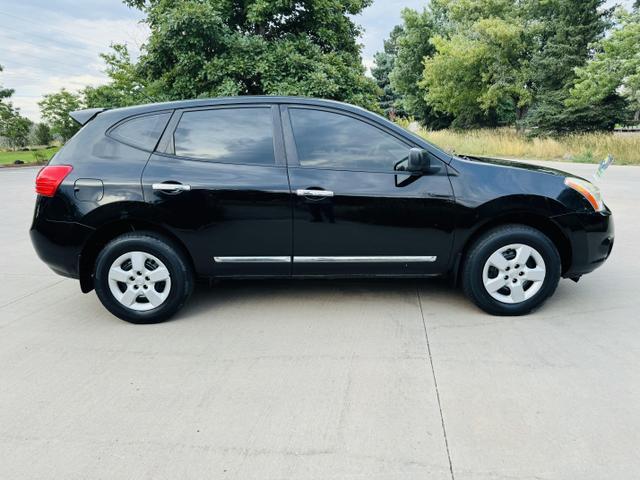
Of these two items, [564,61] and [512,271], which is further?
[564,61]

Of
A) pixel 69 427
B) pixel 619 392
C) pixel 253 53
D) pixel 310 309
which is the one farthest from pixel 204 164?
pixel 253 53

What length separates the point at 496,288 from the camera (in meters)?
3.77

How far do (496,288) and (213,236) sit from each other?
2258 millimetres

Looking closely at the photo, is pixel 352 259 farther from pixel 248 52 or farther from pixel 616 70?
pixel 616 70

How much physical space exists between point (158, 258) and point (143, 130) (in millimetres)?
1021

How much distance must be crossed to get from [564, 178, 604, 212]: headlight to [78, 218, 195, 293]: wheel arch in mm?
3089

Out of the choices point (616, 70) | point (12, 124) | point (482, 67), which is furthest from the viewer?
point (482, 67)

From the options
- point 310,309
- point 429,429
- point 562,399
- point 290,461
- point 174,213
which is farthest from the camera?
point 310,309

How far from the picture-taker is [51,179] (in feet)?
11.8

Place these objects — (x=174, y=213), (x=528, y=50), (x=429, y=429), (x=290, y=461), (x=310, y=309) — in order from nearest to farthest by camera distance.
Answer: (x=290, y=461)
(x=429, y=429)
(x=174, y=213)
(x=310, y=309)
(x=528, y=50)

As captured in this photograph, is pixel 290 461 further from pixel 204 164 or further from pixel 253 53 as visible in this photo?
pixel 253 53

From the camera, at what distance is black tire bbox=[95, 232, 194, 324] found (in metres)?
3.63

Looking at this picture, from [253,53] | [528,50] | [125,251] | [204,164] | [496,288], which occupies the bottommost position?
[496,288]

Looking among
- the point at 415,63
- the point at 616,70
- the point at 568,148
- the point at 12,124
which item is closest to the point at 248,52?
the point at 568,148
